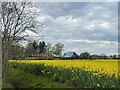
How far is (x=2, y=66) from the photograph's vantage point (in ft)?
69.0

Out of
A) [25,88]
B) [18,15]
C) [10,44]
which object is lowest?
[25,88]

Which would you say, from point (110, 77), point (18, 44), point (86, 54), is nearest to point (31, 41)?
point (18, 44)

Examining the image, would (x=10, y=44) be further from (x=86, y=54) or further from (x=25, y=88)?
(x=86, y=54)

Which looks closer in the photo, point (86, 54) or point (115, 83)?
point (115, 83)

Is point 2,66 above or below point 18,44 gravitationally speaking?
below

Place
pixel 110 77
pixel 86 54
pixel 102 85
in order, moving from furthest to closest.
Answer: pixel 86 54 → pixel 110 77 → pixel 102 85

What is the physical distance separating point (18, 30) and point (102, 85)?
1032 cm

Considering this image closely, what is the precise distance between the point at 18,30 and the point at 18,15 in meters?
1.11

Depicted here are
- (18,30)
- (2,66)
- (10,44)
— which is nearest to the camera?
(2,66)

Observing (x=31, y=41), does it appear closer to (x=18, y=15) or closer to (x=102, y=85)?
(x=18, y=15)

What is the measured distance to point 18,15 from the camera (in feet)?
80.0

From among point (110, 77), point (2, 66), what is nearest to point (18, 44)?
point (2, 66)

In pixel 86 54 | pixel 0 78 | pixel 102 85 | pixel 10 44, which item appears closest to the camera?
pixel 102 85

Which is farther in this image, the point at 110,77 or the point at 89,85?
the point at 110,77
